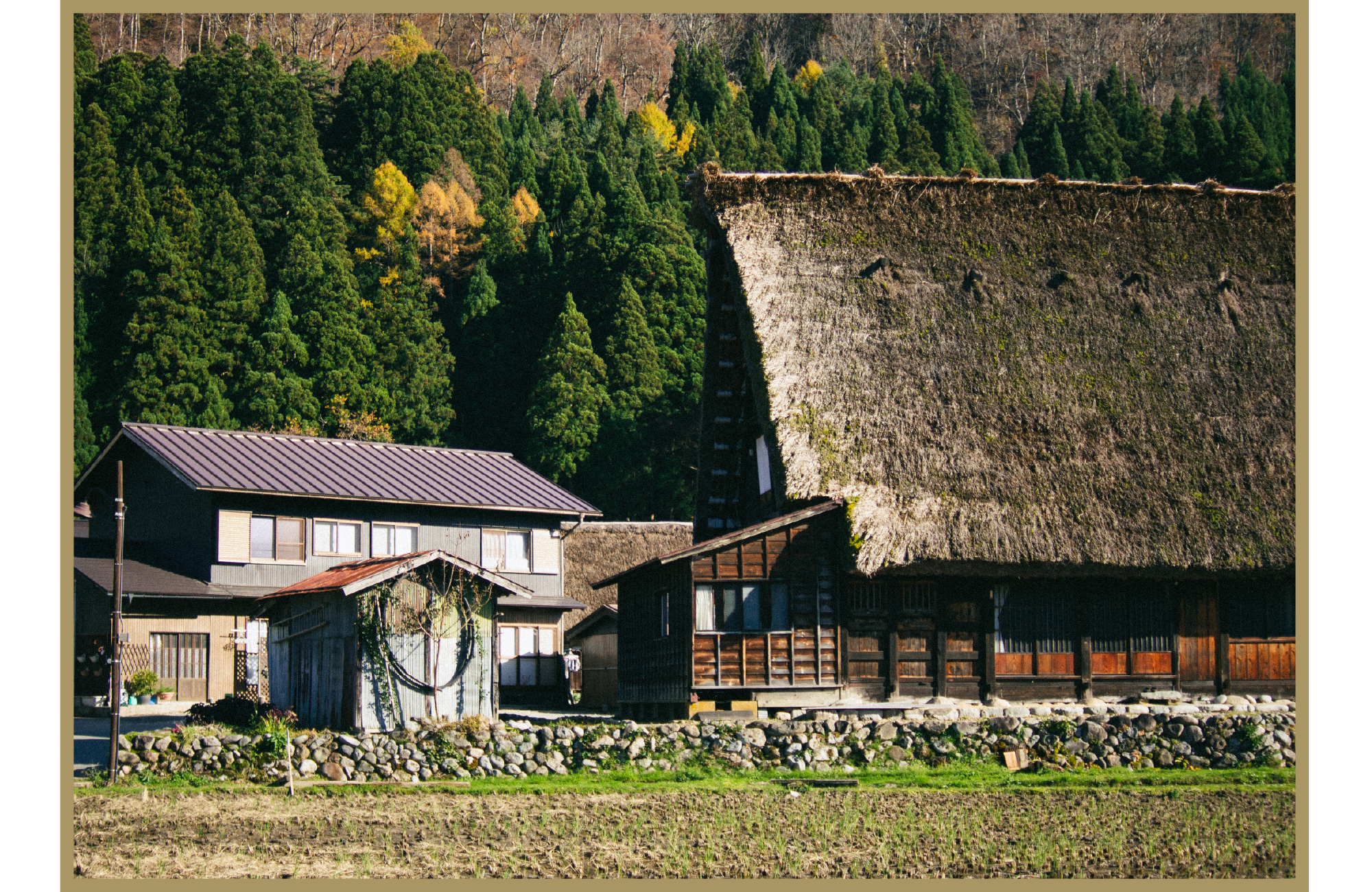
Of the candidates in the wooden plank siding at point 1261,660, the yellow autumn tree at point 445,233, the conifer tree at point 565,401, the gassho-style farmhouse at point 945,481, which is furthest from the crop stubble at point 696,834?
the yellow autumn tree at point 445,233

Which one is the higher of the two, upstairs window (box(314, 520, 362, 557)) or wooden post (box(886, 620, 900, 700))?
upstairs window (box(314, 520, 362, 557))

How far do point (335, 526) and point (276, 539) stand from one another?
1.32 m

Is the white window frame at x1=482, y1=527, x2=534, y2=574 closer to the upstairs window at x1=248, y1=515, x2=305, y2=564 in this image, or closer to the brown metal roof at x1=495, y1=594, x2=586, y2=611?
the brown metal roof at x1=495, y1=594, x2=586, y2=611

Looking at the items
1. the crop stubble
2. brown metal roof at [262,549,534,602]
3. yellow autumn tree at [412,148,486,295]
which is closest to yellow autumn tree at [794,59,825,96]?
yellow autumn tree at [412,148,486,295]

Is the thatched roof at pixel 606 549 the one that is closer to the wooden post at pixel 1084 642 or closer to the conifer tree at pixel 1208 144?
the wooden post at pixel 1084 642

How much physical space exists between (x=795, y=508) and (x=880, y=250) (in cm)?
485

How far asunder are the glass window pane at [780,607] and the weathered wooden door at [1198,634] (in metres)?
6.32

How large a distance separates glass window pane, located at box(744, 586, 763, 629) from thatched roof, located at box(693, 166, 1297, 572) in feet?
5.51

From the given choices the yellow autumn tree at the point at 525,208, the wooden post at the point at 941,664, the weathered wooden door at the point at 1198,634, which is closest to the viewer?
the wooden post at the point at 941,664

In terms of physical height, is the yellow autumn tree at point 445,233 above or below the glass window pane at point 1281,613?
above

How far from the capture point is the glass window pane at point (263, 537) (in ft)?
92.1

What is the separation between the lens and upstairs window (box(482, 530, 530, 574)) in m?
31.0

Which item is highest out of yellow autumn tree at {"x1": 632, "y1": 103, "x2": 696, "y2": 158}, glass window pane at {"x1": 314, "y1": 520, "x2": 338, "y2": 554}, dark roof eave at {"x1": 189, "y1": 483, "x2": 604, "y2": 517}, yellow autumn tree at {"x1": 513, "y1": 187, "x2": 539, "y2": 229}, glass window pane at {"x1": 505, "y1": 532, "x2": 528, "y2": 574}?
yellow autumn tree at {"x1": 632, "y1": 103, "x2": 696, "y2": 158}

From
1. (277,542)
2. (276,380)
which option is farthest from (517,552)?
(276,380)
